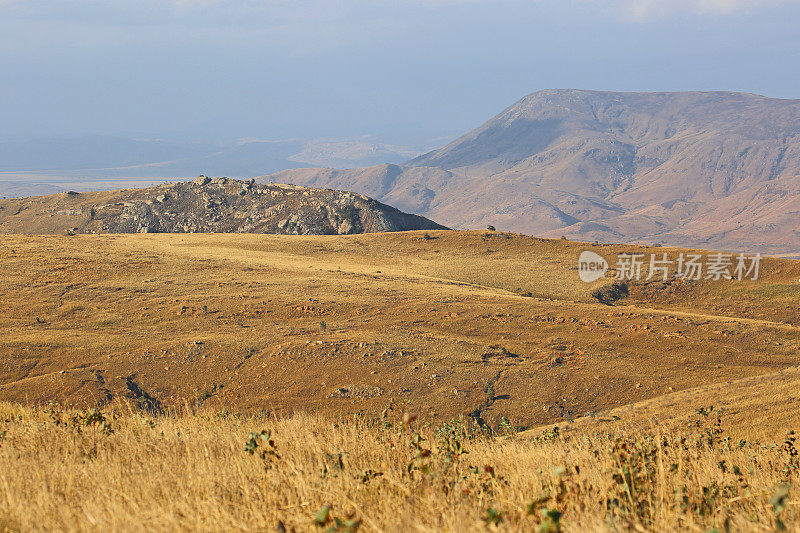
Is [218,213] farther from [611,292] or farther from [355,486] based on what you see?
[355,486]

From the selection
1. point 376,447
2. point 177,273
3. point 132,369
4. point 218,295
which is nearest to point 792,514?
point 376,447

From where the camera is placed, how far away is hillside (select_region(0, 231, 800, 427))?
1803 centimetres

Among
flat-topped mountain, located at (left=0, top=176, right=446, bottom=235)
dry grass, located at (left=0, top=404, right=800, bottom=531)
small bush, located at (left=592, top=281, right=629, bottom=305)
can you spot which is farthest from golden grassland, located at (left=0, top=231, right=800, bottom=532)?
flat-topped mountain, located at (left=0, top=176, right=446, bottom=235)

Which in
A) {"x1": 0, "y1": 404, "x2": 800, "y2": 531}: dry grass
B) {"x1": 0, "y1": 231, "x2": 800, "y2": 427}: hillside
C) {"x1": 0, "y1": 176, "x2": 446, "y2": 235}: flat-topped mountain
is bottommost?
{"x1": 0, "y1": 231, "x2": 800, "y2": 427}: hillside

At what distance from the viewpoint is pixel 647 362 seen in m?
21.8

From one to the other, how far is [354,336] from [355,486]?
56.4 feet

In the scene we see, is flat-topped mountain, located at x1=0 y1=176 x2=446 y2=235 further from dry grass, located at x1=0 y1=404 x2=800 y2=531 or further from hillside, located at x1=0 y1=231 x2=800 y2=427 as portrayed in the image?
dry grass, located at x1=0 y1=404 x2=800 y2=531

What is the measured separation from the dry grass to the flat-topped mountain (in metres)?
62.7

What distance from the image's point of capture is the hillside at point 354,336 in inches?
710

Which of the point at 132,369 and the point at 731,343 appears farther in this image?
the point at 731,343

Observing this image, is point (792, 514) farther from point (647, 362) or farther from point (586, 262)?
point (586, 262)

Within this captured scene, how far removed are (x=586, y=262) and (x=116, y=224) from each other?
2271 inches

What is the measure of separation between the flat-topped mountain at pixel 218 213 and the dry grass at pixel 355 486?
62.7m

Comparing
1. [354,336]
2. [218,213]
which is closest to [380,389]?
[354,336]
